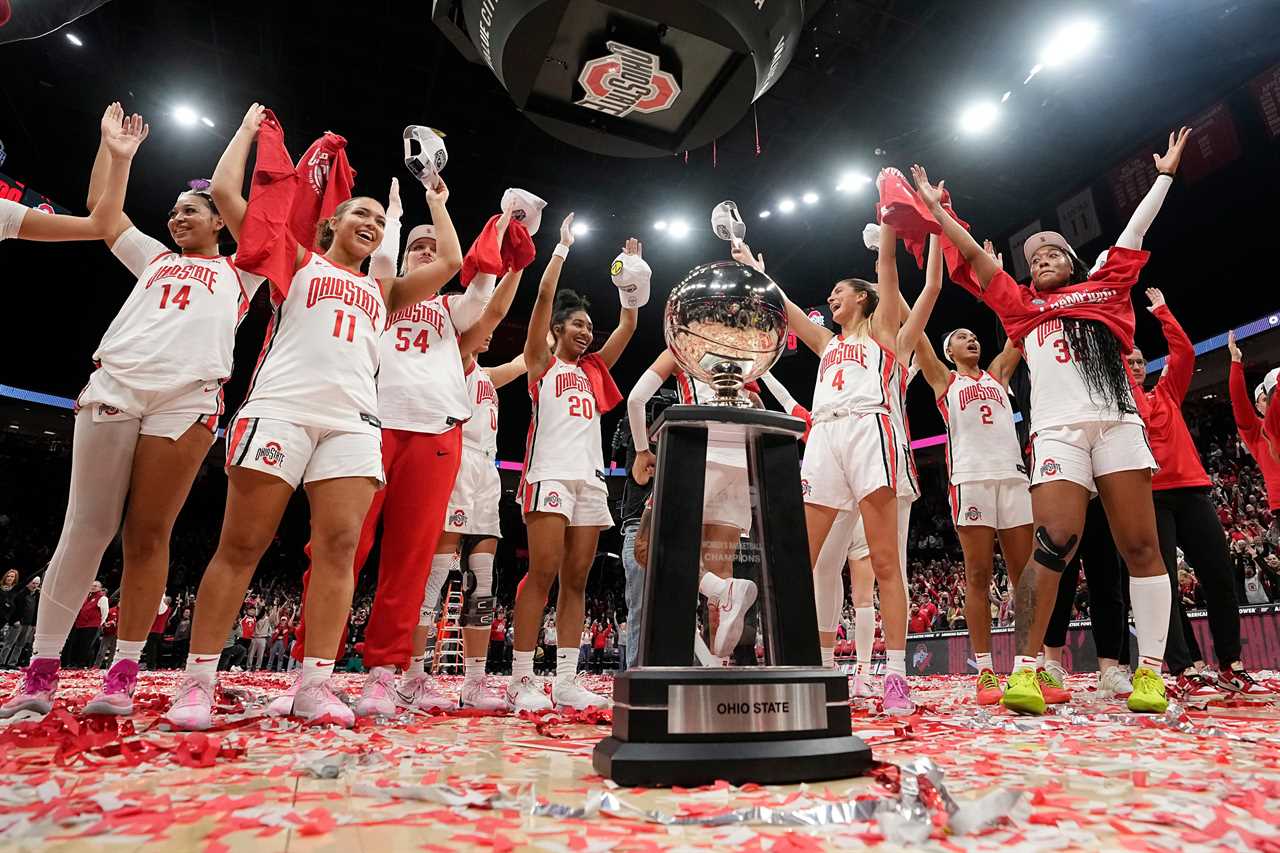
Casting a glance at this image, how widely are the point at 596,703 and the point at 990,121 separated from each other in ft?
29.5

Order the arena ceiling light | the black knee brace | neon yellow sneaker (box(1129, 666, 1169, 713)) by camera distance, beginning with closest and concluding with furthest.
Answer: neon yellow sneaker (box(1129, 666, 1169, 713)) < the black knee brace < the arena ceiling light

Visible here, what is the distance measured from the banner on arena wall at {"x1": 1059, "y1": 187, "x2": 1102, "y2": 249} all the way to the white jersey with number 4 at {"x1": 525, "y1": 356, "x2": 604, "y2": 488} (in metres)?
9.67

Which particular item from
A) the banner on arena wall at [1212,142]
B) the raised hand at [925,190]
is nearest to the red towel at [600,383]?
the raised hand at [925,190]

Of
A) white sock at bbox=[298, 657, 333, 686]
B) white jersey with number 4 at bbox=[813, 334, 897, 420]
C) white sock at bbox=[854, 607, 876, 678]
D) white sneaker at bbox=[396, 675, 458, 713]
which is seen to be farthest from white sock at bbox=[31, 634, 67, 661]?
white sock at bbox=[854, 607, 876, 678]

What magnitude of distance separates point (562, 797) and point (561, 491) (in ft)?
6.40

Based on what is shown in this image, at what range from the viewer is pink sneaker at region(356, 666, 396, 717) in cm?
224

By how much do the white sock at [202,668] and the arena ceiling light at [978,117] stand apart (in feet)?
31.6

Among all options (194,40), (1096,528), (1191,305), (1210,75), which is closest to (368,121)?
(194,40)

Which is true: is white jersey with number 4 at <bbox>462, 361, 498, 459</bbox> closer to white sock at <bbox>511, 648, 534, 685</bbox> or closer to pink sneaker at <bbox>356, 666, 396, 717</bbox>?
white sock at <bbox>511, 648, 534, 685</bbox>

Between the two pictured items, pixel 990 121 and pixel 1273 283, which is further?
pixel 1273 283

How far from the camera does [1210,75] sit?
27.5 ft

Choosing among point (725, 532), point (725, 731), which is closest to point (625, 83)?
point (725, 532)

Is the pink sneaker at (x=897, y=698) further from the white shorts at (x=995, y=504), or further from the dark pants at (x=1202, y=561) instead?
the dark pants at (x=1202, y=561)

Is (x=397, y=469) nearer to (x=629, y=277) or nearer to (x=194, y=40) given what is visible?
(x=629, y=277)
